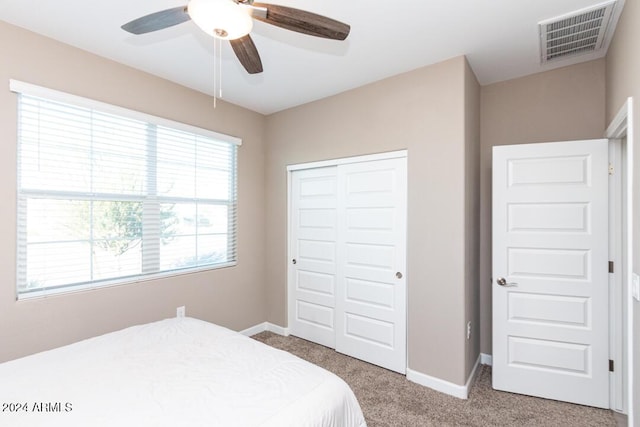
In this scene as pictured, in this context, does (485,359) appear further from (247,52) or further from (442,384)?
(247,52)

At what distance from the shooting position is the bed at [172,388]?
3.84ft

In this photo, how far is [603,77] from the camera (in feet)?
8.09

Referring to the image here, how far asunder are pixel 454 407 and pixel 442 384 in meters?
0.22

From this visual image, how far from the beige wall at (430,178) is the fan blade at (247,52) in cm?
142

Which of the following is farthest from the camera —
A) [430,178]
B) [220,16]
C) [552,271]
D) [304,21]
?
[430,178]

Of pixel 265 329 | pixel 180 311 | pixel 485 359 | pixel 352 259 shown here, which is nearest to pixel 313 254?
pixel 352 259

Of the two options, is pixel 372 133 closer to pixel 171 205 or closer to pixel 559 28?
pixel 559 28

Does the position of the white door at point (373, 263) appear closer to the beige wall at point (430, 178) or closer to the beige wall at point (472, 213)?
the beige wall at point (430, 178)

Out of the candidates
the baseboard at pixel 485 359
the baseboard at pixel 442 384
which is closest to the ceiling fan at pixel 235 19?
the baseboard at pixel 442 384

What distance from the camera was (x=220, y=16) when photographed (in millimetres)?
1260

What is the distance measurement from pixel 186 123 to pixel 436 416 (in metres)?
3.31

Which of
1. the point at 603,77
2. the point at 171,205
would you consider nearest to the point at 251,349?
the point at 171,205

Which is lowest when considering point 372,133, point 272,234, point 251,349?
point 251,349

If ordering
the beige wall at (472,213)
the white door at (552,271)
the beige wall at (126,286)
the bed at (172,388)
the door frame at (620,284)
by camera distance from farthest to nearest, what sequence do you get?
the beige wall at (472,213)
the white door at (552,271)
the door frame at (620,284)
the beige wall at (126,286)
the bed at (172,388)
